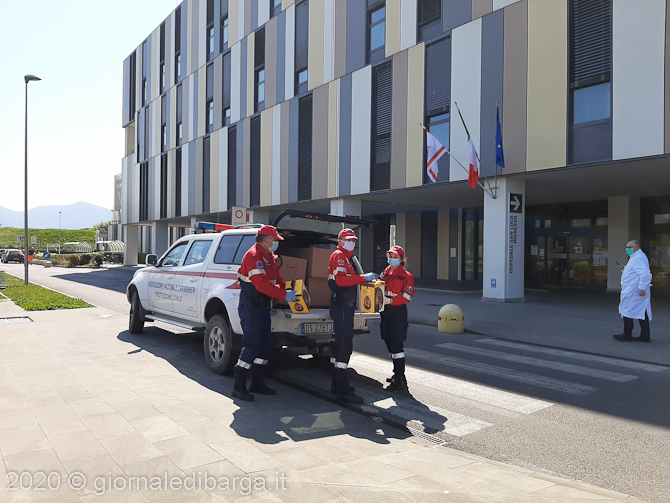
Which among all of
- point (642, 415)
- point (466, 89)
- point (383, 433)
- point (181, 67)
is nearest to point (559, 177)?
point (466, 89)

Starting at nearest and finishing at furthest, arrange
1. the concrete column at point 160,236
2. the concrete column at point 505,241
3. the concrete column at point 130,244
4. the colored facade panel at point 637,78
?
the colored facade panel at point 637,78, the concrete column at point 505,241, the concrete column at point 160,236, the concrete column at point 130,244

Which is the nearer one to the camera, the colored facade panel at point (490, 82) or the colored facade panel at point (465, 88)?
the colored facade panel at point (490, 82)

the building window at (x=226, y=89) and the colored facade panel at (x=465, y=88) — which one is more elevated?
the building window at (x=226, y=89)

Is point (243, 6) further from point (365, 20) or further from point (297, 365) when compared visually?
point (297, 365)

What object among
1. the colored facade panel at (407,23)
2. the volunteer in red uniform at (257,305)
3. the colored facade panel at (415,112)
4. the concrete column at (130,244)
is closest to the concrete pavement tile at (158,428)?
the volunteer in red uniform at (257,305)

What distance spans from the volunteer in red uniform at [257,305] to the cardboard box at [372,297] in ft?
2.76

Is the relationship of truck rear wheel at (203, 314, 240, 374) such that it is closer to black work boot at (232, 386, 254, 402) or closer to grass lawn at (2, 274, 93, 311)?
black work boot at (232, 386, 254, 402)

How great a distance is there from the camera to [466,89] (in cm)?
1636

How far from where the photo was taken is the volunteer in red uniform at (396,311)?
20.1 feet

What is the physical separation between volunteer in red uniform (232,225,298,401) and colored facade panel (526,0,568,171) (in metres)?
10.9

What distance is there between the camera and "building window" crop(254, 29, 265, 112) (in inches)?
1064

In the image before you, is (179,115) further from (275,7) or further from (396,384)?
(396,384)

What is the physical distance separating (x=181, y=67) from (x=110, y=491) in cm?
3730

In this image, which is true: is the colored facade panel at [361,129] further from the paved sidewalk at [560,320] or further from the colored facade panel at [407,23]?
the paved sidewalk at [560,320]
